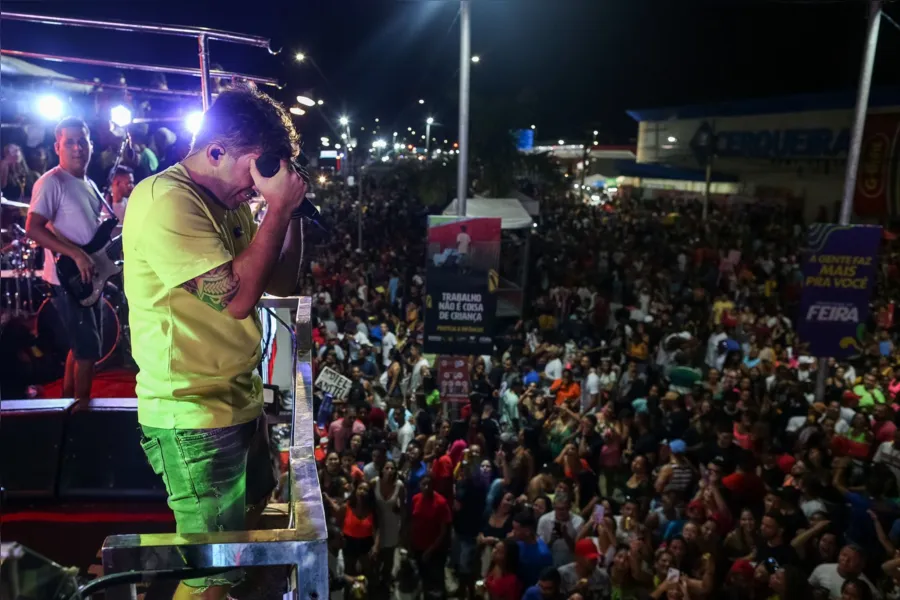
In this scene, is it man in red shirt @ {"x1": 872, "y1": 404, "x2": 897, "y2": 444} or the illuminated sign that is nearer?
man in red shirt @ {"x1": 872, "y1": 404, "x2": 897, "y2": 444}

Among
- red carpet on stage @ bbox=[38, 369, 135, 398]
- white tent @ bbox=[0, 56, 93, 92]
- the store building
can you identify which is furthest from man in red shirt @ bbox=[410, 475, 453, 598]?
the store building

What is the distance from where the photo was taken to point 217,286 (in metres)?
1.87

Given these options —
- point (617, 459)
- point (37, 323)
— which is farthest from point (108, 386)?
point (617, 459)

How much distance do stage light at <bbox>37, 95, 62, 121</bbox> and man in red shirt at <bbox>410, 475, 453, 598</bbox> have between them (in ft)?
19.6

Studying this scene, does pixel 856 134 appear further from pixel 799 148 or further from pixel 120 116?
pixel 799 148

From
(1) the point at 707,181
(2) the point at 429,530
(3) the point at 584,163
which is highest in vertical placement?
(3) the point at 584,163

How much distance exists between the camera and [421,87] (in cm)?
3734

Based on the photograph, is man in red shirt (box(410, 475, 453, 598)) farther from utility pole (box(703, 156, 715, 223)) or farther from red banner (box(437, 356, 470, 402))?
utility pole (box(703, 156, 715, 223))

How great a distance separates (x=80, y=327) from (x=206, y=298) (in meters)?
2.72

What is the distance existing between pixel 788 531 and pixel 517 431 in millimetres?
3635

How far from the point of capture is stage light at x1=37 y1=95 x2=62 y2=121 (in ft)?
28.1

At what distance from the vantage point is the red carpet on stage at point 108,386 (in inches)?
201

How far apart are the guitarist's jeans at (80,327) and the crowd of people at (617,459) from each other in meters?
2.14

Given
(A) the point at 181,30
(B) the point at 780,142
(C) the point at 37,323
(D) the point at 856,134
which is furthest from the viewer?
(B) the point at 780,142
